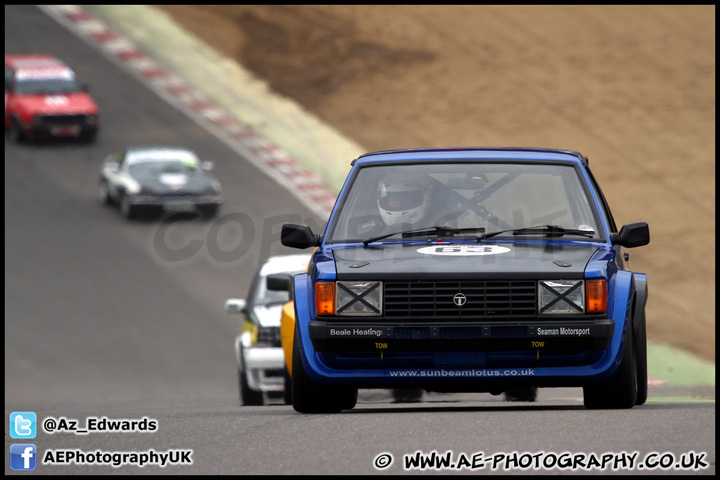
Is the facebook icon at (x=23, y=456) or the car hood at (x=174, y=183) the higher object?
the facebook icon at (x=23, y=456)

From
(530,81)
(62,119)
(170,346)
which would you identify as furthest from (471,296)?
(530,81)

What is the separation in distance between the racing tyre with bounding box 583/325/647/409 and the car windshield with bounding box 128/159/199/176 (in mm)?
20205

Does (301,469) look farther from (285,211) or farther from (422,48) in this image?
(422,48)

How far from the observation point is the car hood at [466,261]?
8.84 metres

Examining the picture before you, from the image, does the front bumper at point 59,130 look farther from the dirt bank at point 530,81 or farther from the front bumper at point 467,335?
the front bumper at point 467,335

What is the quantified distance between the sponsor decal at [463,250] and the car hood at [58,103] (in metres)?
25.0

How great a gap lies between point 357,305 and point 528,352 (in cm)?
111

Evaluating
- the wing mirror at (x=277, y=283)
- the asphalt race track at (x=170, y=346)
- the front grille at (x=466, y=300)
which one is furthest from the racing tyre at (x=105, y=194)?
the front grille at (x=466, y=300)

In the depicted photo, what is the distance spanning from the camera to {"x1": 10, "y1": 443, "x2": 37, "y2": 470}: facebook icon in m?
7.81

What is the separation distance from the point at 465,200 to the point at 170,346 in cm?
1364

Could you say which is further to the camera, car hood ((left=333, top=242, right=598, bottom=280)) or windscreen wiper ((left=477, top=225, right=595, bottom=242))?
windscreen wiper ((left=477, top=225, right=595, bottom=242))

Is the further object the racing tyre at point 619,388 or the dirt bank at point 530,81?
the dirt bank at point 530,81

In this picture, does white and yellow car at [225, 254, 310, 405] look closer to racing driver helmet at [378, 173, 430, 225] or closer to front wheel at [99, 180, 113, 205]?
racing driver helmet at [378, 173, 430, 225]

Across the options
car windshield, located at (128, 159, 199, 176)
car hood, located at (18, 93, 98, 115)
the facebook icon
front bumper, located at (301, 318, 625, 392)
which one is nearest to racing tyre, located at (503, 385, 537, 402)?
front bumper, located at (301, 318, 625, 392)
